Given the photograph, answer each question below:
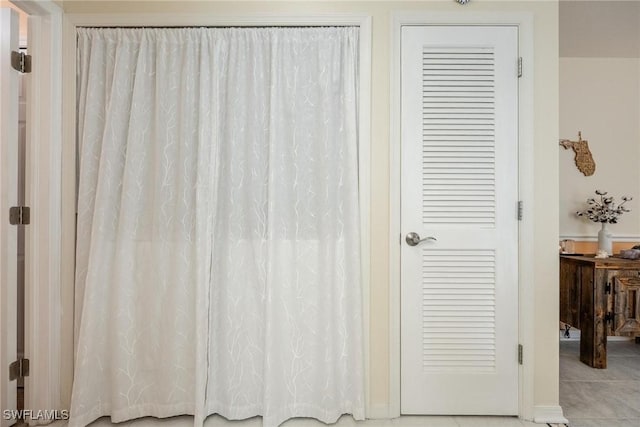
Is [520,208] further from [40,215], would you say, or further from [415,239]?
[40,215]

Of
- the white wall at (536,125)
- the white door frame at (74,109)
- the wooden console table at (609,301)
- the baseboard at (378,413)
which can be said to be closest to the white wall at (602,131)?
the wooden console table at (609,301)

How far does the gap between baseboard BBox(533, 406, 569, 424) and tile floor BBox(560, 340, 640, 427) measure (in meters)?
0.06

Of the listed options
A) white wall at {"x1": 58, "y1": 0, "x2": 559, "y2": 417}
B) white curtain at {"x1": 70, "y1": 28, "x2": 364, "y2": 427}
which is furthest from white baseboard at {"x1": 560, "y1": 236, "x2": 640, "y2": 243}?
white curtain at {"x1": 70, "y1": 28, "x2": 364, "y2": 427}

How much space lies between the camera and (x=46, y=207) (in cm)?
216

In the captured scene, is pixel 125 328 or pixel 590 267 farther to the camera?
pixel 590 267

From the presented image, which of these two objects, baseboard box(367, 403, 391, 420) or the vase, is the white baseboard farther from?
baseboard box(367, 403, 391, 420)

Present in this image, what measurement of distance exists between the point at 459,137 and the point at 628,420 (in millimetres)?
1852

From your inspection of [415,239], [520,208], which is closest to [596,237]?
[520,208]

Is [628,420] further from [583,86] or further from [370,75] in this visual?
[583,86]

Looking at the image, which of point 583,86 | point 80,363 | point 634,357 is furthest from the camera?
point 583,86

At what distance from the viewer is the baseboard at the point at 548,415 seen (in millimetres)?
2172

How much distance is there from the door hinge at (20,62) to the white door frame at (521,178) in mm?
2010

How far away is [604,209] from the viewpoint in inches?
136

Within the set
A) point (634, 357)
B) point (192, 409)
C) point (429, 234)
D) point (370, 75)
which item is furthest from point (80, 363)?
point (634, 357)
